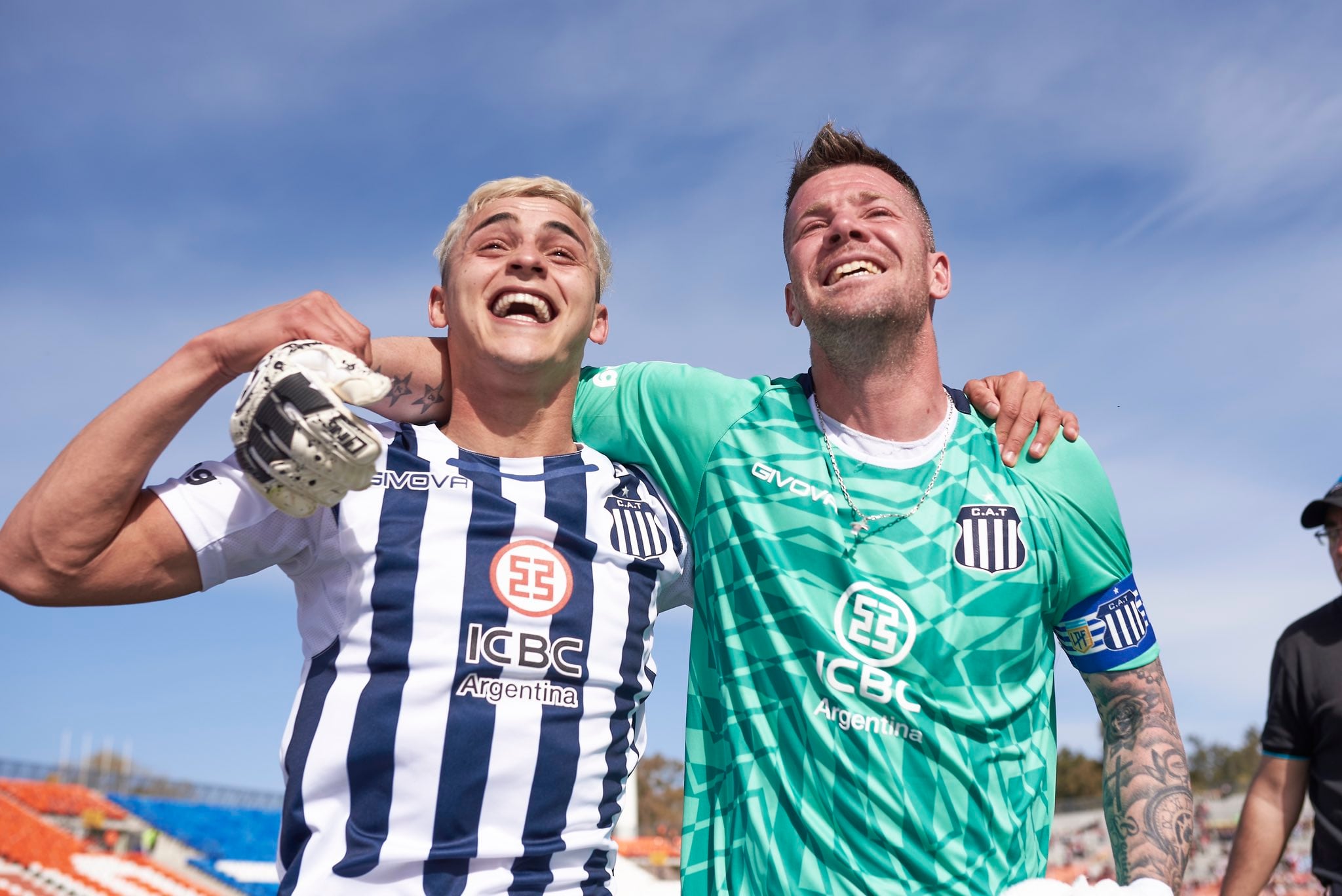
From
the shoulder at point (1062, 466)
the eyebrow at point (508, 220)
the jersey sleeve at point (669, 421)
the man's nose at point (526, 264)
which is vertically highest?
the eyebrow at point (508, 220)

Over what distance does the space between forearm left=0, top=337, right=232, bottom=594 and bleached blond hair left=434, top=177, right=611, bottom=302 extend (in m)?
1.06

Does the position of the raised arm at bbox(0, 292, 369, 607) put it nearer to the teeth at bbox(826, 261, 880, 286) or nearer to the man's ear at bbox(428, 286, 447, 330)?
the man's ear at bbox(428, 286, 447, 330)

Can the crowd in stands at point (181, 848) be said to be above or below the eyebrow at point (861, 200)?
below

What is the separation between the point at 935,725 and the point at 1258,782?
1862 millimetres

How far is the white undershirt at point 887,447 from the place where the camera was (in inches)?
127

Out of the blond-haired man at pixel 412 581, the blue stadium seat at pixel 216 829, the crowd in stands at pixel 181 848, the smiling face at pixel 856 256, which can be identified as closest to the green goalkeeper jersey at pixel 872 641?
the blond-haired man at pixel 412 581

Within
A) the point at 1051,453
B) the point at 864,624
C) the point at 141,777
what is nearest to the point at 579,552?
the point at 864,624

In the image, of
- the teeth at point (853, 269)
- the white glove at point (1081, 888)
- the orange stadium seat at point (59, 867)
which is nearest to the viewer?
the white glove at point (1081, 888)

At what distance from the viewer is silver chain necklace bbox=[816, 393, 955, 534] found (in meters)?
3.08

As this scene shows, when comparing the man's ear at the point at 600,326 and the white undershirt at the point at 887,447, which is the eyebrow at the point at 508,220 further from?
the white undershirt at the point at 887,447

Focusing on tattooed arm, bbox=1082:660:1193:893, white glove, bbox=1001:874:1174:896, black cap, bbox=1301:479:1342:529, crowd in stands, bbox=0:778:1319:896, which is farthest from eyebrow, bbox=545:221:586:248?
crowd in stands, bbox=0:778:1319:896

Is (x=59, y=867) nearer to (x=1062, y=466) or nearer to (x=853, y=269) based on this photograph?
(x=853, y=269)

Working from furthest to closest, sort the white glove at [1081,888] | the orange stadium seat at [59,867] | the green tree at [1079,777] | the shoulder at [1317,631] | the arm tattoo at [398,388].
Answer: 1. the green tree at [1079,777]
2. the orange stadium seat at [59,867]
3. the shoulder at [1317,631]
4. the arm tattoo at [398,388]
5. the white glove at [1081,888]

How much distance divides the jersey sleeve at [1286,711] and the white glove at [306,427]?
3301 mm
